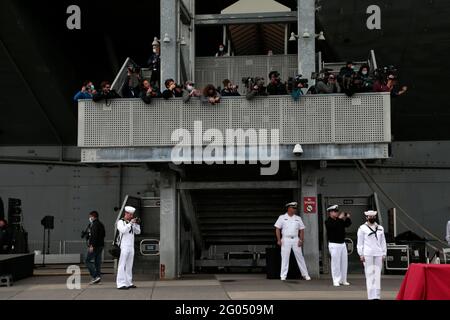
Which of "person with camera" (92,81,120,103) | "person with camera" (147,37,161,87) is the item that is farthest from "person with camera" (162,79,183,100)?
"person with camera" (147,37,161,87)

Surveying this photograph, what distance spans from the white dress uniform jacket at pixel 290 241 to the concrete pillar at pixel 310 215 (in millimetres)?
771

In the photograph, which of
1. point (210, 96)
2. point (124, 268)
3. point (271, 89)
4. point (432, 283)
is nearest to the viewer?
point (432, 283)

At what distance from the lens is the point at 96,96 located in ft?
55.7

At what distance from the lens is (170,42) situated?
18.0 m

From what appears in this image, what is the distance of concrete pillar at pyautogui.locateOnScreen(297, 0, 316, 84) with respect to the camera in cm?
1808

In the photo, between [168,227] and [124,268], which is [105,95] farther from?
[124,268]


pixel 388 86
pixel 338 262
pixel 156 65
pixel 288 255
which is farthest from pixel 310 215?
pixel 156 65

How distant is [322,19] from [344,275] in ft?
32.2

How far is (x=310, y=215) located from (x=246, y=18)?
22.6 feet

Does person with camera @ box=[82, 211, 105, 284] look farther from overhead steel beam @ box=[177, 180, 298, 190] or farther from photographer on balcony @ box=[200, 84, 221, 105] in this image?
photographer on balcony @ box=[200, 84, 221, 105]

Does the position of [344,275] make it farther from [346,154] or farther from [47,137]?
[47,137]

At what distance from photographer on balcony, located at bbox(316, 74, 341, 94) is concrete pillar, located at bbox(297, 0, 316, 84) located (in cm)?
89

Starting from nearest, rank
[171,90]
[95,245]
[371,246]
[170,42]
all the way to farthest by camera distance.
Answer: [371,246]
[95,245]
[171,90]
[170,42]

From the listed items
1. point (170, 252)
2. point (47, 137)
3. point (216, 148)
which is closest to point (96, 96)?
point (216, 148)
